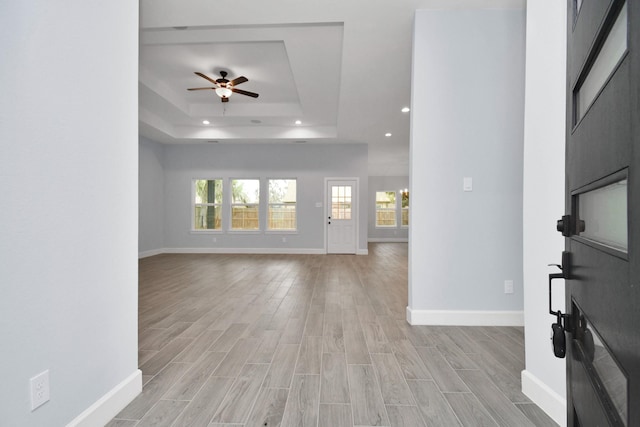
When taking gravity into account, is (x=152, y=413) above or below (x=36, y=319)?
below

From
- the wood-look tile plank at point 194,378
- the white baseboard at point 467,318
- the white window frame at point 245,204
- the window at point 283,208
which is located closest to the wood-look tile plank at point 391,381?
the white baseboard at point 467,318

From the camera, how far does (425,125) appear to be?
281 cm

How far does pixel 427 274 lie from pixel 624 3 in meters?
2.53

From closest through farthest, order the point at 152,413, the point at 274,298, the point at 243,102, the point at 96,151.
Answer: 1. the point at 96,151
2. the point at 152,413
3. the point at 274,298
4. the point at 243,102

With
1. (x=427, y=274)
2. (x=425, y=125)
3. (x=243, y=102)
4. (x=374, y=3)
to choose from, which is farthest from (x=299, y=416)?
(x=243, y=102)

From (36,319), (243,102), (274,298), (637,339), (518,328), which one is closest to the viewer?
(637,339)

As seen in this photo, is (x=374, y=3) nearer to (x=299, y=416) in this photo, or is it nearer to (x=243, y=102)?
(x=299, y=416)

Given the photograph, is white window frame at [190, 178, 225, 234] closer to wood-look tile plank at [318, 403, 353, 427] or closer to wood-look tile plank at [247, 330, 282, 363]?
wood-look tile plank at [247, 330, 282, 363]

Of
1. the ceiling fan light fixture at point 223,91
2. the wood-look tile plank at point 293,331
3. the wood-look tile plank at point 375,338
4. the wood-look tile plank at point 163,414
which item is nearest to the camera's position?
the wood-look tile plank at point 163,414

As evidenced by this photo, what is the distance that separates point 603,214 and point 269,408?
1591 millimetres

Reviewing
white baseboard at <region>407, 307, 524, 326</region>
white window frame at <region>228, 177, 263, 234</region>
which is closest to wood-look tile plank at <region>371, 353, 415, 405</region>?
white baseboard at <region>407, 307, 524, 326</region>

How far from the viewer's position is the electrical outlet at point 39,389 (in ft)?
3.74

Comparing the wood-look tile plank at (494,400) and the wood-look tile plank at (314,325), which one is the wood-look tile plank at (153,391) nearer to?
the wood-look tile plank at (314,325)

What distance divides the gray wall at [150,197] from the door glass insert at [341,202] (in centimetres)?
442
